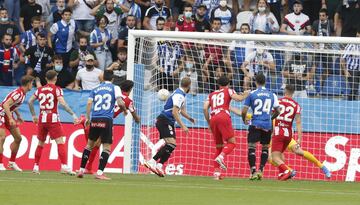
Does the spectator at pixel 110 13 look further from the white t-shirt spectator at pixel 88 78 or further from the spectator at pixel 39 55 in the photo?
the white t-shirt spectator at pixel 88 78

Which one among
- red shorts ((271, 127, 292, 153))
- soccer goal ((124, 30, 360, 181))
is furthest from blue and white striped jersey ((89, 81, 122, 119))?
soccer goal ((124, 30, 360, 181))

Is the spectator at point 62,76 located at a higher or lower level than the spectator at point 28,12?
lower

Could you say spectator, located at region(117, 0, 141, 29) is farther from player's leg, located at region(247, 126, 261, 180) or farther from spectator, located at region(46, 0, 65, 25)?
player's leg, located at region(247, 126, 261, 180)

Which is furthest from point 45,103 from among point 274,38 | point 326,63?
point 326,63

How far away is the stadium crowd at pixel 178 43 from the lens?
2588cm

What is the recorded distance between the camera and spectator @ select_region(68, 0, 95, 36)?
30.0m

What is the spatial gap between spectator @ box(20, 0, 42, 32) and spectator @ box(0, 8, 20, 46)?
2.64ft

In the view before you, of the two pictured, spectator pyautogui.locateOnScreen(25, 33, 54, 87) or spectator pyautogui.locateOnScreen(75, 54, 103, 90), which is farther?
spectator pyautogui.locateOnScreen(25, 33, 54, 87)

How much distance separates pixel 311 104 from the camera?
25250 millimetres

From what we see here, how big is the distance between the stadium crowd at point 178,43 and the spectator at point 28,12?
3 centimetres

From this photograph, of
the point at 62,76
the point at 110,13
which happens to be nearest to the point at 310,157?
the point at 62,76

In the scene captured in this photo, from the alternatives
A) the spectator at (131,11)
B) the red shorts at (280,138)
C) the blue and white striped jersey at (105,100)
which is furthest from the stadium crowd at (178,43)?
the blue and white striped jersey at (105,100)

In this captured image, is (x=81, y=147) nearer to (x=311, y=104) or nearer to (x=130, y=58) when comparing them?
(x=130, y=58)

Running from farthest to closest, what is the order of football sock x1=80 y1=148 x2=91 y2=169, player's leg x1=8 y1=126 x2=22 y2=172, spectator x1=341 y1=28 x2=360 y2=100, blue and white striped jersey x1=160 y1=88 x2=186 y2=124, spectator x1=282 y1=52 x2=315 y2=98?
spectator x1=282 y1=52 x2=315 y2=98 → spectator x1=341 y1=28 x2=360 y2=100 → player's leg x1=8 y1=126 x2=22 y2=172 → blue and white striped jersey x1=160 y1=88 x2=186 y2=124 → football sock x1=80 y1=148 x2=91 y2=169
